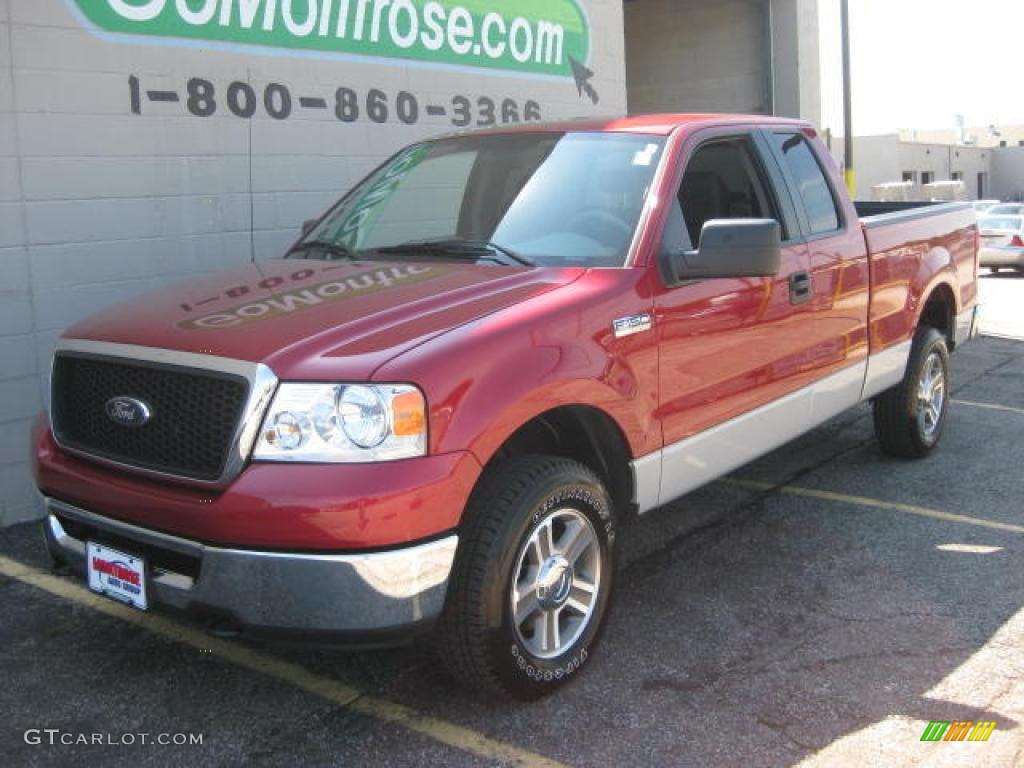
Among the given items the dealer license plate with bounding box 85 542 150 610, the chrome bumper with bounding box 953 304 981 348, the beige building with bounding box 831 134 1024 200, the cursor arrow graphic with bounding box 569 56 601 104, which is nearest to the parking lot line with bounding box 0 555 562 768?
the dealer license plate with bounding box 85 542 150 610

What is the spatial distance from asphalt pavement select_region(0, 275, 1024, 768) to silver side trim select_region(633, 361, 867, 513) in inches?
21.0

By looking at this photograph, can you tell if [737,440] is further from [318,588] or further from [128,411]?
[128,411]

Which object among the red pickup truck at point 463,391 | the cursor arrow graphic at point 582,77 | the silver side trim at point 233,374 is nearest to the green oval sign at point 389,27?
the cursor arrow graphic at point 582,77

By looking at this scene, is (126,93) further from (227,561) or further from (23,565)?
(227,561)

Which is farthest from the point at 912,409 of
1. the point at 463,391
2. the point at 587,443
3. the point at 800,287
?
the point at 463,391

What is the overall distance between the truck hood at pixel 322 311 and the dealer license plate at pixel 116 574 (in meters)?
0.66

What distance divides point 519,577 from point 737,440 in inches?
56.3

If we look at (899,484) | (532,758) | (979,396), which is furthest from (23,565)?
(979,396)

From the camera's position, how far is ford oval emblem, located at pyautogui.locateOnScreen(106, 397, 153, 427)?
324 cm

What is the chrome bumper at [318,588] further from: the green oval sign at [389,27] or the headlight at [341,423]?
the green oval sign at [389,27]

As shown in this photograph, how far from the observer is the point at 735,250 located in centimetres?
383

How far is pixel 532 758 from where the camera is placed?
3.18m

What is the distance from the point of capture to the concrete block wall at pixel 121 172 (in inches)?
218

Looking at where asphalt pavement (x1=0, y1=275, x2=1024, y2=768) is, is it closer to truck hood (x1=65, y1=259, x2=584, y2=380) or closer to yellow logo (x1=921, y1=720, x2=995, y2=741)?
yellow logo (x1=921, y1=720, x2=995, y2=741)
